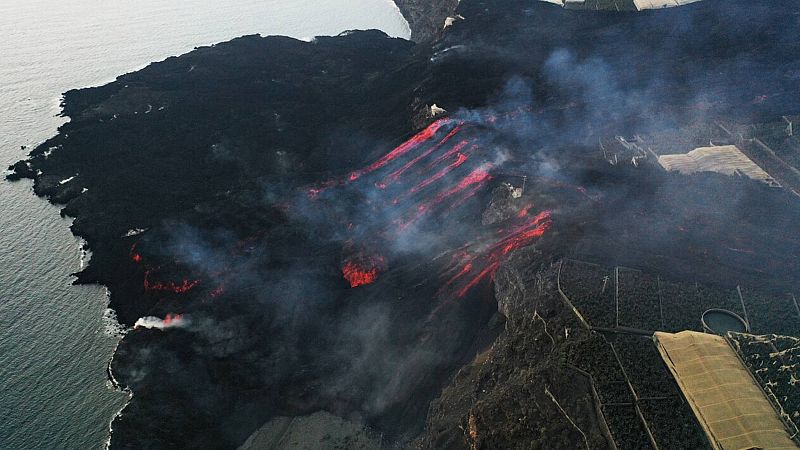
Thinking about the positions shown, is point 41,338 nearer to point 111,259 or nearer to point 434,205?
point 111,259

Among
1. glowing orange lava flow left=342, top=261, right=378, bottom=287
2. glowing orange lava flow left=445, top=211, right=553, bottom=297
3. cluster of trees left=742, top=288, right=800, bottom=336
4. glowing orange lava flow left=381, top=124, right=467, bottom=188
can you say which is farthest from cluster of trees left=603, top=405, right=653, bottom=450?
glowing orange lava flow left=381, top=124, right=467, bottom=188

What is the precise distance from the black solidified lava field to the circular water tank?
323cm

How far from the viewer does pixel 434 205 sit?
5247 cm

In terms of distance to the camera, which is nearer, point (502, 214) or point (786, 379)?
point (786, 379)

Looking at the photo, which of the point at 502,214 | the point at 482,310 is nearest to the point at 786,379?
the point at 482,310

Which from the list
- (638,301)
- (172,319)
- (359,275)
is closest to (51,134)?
(172,319)

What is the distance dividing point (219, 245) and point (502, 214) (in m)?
29.9

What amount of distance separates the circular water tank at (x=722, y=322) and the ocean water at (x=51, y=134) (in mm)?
44915

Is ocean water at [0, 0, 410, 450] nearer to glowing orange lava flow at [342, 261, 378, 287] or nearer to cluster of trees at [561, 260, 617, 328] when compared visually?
glowing orange lava flow at [342, 261, 378, 287]

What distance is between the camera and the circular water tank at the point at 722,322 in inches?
1195

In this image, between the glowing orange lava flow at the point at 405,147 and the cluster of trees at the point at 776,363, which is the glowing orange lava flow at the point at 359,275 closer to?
the glowing orange lava flow at the point at 405,147

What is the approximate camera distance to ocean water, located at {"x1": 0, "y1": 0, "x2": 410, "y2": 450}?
40.0 meters

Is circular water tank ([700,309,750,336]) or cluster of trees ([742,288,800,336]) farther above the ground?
cluster of trees ([742,288,800,336])

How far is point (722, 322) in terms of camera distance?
102 feet
